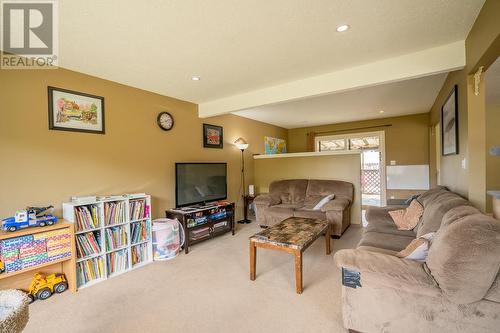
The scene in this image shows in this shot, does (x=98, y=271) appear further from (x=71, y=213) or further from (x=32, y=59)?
(x=32, y=59)

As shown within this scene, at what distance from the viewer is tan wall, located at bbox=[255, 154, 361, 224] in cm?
446

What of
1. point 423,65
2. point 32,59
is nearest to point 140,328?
point 32,59

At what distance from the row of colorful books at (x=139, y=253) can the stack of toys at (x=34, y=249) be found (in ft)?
2.45

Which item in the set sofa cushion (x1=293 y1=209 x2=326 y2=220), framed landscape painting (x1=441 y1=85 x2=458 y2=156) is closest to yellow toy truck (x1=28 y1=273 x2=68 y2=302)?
sofa cushion (x1=293 y1=209 x2=326 y2=220)

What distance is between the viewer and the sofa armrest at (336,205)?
3.72m

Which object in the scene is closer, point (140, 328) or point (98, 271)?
point (140, 328)

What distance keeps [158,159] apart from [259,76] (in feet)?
6.19

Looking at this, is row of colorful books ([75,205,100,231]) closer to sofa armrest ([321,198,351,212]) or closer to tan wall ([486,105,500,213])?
sofa armrest ([321,198,351,212])

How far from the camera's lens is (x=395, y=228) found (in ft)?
9.02

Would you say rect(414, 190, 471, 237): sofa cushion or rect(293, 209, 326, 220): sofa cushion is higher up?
rect(414, 190, 471, 237): sofa cushion

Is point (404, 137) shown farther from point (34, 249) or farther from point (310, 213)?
point (34, 249)

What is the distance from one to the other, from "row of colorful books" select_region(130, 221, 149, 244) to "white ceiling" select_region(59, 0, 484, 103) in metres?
1.83

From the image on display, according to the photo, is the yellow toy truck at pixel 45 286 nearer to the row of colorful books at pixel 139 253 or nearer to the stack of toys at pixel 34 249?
the stack of toys at pixel 34 249

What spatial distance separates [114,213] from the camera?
2.72 metres
